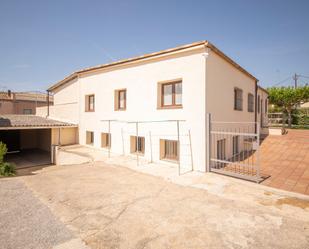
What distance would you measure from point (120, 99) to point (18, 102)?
85.9 ft

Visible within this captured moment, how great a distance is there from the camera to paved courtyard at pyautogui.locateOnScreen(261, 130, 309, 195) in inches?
247

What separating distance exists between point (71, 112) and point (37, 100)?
21.0 metres

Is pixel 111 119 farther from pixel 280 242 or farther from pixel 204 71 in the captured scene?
pixel 280 242

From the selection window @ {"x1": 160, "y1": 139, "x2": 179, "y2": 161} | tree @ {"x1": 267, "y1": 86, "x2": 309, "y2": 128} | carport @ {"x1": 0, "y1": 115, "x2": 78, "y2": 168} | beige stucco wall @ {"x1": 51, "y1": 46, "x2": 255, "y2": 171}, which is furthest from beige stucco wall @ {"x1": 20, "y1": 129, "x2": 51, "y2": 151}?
tree @ {"x1": 267, "y1": 86, "x2": 309, "y2": 128}

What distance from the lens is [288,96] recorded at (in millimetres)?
22109

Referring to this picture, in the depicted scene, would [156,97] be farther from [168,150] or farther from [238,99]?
[238,99]

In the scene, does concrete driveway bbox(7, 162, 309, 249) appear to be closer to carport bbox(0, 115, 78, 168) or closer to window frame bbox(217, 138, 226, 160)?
window frame bbox(217, 138, 226, 160)

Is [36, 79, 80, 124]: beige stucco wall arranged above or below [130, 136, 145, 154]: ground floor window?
above

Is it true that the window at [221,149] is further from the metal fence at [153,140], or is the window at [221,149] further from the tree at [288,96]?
the tree at [288,96]

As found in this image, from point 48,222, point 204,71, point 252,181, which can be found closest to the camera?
point 48,222

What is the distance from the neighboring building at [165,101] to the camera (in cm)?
784

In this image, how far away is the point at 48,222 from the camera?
4.09m

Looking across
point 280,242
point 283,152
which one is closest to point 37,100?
point 283,152

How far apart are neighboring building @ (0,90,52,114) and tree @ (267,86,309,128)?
32.9 metres
